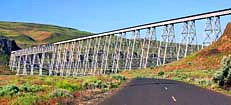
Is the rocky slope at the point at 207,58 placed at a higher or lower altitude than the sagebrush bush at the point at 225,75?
higher

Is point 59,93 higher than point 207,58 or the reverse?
the reverse

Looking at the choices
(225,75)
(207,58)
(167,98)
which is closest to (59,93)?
(167,98)

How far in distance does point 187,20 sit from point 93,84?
33615mm

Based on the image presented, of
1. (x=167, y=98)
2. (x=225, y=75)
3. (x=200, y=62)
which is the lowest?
(x=167, y=98)

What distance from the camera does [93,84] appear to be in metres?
31.1

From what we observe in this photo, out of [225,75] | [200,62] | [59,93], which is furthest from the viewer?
[200,62]

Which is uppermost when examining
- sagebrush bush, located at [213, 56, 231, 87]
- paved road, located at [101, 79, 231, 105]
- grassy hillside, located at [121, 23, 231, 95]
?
grassy hillside, located at [121, 23, 231, 95]

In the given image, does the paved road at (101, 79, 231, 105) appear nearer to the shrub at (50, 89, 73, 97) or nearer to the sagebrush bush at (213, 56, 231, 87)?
the shrub at (50, 89, 73, 97)

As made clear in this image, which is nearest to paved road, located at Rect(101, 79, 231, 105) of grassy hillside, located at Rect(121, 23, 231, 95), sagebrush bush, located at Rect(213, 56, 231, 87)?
sagebrush bush, located at Rect(213, 56, 231, 87)

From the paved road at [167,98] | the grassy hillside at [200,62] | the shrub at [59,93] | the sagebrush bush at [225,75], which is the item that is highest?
the grassy hillside at [200,62]

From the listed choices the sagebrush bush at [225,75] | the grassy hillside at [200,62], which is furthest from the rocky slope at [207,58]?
the sagebrush bush at [225,75]

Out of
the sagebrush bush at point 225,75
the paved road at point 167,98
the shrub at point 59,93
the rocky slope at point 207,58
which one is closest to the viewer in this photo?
the paved road at point 167,98

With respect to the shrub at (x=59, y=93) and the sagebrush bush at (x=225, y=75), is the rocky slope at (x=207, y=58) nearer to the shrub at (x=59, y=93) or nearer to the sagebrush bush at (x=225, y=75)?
the sagebrush bush at (x=225, y=75)

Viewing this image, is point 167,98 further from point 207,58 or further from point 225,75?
point 207,58
